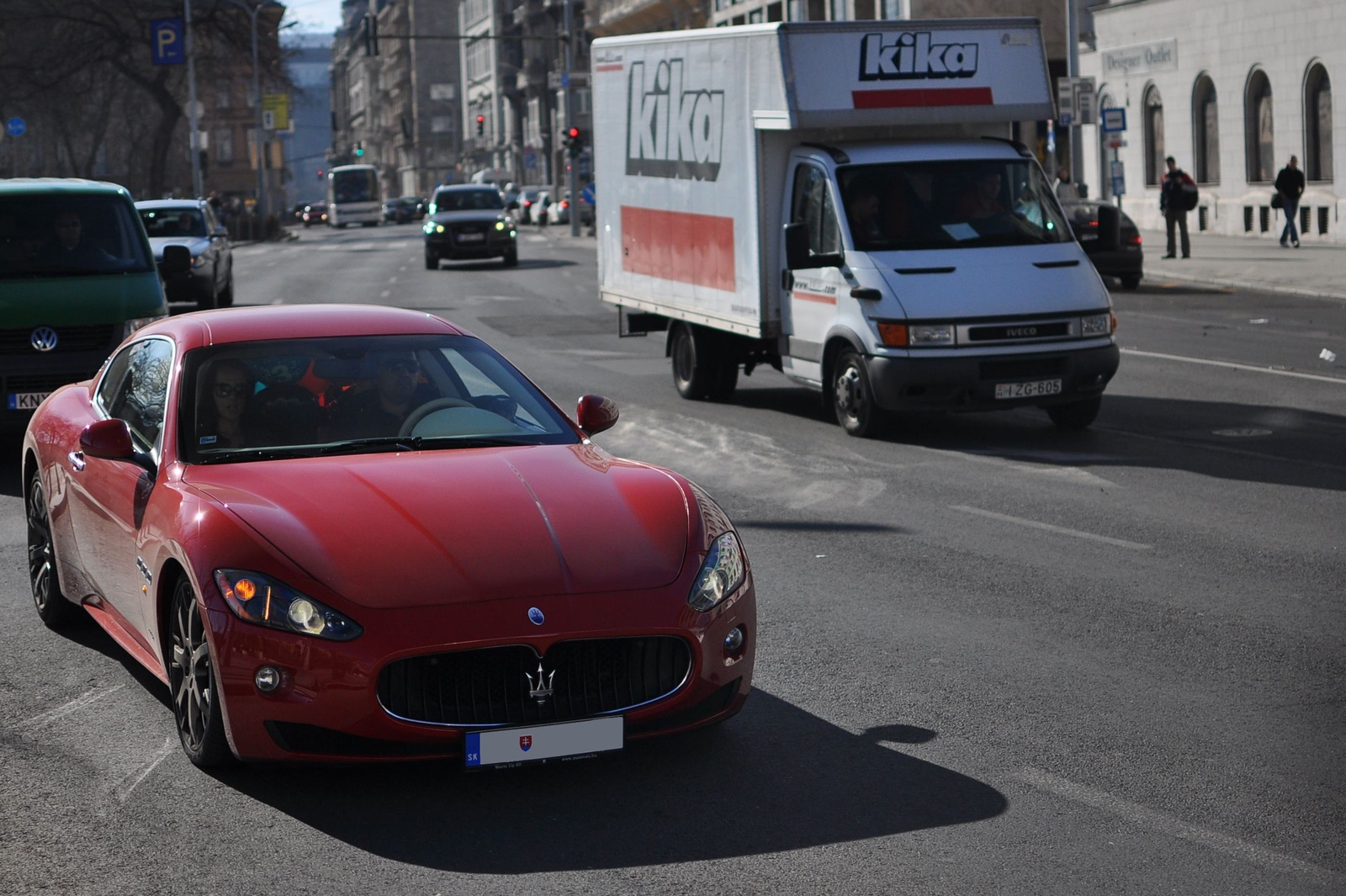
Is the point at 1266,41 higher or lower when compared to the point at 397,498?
higher

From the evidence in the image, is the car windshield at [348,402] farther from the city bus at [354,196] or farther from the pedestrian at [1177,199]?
the city bus at [354,196]

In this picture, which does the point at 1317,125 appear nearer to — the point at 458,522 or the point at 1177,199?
the point at 1177,199

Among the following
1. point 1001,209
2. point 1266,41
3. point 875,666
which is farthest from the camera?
point 1266,41

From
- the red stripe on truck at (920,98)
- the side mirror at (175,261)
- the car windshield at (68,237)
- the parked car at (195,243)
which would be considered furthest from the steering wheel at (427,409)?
the parked car at (195,243)

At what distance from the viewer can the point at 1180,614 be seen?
25.3 feet

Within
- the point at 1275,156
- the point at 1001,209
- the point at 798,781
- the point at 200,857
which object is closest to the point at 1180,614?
the point at 798,781

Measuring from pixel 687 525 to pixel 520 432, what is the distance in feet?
3.26

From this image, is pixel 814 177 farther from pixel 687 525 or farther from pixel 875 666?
pixel 687 525

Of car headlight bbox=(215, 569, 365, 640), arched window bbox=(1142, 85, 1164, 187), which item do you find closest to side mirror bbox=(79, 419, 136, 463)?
car headlight bbox=(215, 569, 365, 640)

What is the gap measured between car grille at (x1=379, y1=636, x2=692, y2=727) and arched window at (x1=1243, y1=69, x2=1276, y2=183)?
38.9 metres

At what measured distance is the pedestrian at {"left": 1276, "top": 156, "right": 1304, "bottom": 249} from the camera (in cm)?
3572

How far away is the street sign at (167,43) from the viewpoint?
54.0 meters

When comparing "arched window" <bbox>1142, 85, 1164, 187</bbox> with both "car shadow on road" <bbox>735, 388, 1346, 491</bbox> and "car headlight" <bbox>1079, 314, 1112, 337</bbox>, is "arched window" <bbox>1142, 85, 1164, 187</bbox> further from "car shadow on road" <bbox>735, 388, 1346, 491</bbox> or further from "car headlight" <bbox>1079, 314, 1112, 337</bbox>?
"car headlight" <bbox>1079, 314, 1112, 337</bbox>

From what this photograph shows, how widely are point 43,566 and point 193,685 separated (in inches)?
104
